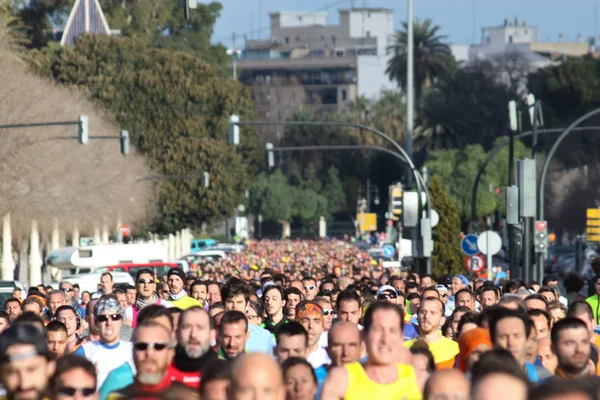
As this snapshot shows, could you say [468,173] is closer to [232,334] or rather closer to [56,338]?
[56,338]

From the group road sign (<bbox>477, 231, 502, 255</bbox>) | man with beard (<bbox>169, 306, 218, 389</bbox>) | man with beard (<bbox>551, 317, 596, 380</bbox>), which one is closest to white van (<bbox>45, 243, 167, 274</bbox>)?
→ road sign (<bbox>477, 231, 502, 255</bbox>)

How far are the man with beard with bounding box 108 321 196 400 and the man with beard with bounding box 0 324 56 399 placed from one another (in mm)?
374

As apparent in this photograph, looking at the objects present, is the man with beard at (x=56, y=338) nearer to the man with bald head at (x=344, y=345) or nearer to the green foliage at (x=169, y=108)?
the man with bald head at (x=344, y=345)

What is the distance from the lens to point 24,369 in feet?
23.0

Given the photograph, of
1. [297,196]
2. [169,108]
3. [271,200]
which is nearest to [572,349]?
[169,108]

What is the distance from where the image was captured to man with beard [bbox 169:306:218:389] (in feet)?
27.0

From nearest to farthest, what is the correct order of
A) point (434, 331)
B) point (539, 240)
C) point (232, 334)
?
point (232, 334)
point (434, 331)
point (539, 240)

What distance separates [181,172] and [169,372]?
60.3 m

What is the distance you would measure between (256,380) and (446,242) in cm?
4050

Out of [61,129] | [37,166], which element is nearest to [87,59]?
[61,129]

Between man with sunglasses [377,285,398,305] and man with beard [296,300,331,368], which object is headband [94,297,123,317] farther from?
man with sunglasses [377,285,398,305]

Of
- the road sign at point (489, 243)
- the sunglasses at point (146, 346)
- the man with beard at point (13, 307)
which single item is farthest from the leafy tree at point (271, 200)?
the sunglasses at point (146, 346)

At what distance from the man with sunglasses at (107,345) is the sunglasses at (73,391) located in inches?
107

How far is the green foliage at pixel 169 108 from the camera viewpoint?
67250mm
